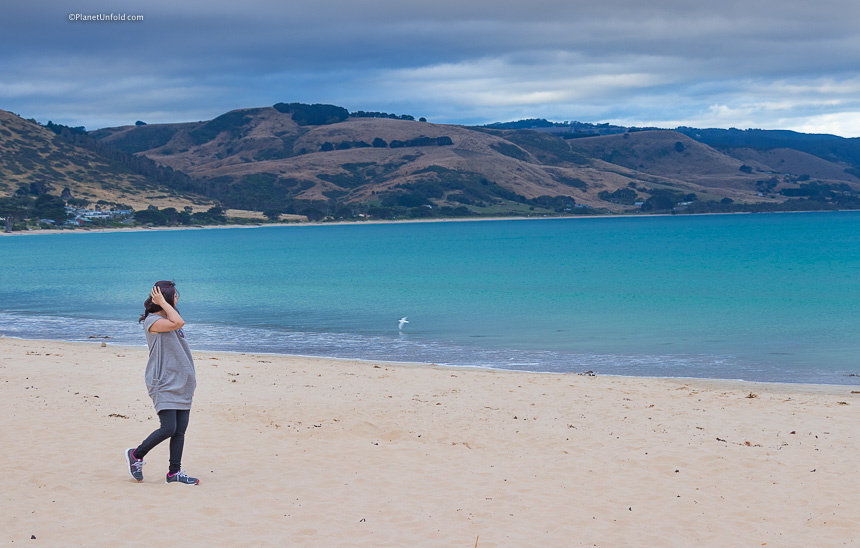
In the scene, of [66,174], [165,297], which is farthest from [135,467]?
[66,174]

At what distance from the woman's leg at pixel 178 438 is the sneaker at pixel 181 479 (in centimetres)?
4

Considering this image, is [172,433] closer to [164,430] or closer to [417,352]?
[164,430]

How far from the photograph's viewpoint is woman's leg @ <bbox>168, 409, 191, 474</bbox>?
291 inches

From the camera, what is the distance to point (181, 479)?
7566mm

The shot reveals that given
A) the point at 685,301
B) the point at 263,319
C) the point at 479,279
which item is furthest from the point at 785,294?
the point at 263,319

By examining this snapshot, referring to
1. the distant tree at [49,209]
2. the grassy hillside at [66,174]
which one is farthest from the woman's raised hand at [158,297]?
the grassy hillside at [66,174]

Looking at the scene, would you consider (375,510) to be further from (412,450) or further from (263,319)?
(263,319)

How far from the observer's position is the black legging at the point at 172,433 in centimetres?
729

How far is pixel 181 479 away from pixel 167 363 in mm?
1270

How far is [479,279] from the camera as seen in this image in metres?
47.4

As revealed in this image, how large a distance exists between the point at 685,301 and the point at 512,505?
2841 centimetres

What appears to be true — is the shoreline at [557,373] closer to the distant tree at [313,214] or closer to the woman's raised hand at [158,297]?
the woman's raised hand at [158,297]

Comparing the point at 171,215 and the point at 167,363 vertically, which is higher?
the point at 171,215

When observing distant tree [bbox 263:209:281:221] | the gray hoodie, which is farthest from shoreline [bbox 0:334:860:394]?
distant tree [bbox 263:209:281:221]
